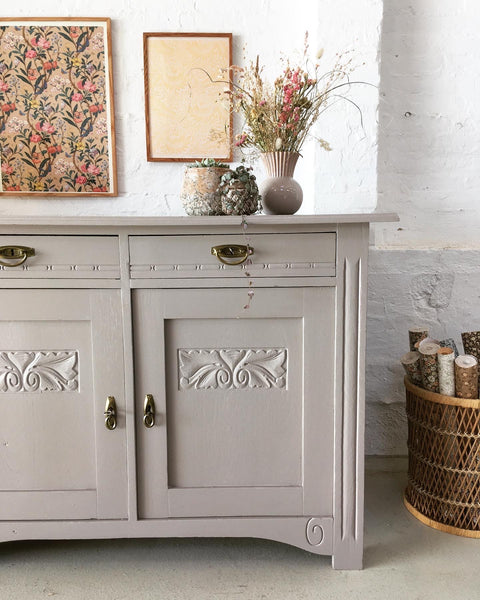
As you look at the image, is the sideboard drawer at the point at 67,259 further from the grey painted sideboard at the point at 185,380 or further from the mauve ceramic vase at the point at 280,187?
the mauve ceramic vase at the point at 280,187

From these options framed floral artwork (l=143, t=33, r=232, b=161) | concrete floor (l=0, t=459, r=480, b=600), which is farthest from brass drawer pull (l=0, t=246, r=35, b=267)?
concrete floor (l=0, t=459, r=480, b=600)

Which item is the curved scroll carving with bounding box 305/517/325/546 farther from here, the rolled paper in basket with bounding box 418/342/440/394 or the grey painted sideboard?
the rolled paper in basket with bounding box 418/342/440/394

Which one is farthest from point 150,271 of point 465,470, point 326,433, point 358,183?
point 465,470

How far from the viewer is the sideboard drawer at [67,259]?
1.54m

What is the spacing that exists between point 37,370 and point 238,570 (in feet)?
3.08

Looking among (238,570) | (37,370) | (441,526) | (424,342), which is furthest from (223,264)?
(441,526)

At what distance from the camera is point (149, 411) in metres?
1.61

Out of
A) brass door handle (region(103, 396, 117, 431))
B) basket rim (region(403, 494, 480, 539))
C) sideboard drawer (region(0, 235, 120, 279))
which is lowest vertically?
basket rim (region(403, 494, 480, 539))

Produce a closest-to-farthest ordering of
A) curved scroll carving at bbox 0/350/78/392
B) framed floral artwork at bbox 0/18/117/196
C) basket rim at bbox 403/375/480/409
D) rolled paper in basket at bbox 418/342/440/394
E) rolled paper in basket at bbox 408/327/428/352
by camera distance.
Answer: curved scroll carving at bbox 0/350/78/392
basket rim at bbox 403/375/480/409
rolled paper in basket at bbox 418/342/440/394
rolled paper in basket at bbox 408/327/428/352
framed floral artwork at bbox 0/18/117/196

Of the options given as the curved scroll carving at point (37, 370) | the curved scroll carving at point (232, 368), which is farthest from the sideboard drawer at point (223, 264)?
the curved scroll carving at point (37, 370)

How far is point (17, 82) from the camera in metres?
2.20

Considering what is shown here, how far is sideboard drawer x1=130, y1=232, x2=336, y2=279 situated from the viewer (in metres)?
1.55

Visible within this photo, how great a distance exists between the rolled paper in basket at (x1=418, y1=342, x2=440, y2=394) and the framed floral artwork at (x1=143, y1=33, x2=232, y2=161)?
1.17 metres

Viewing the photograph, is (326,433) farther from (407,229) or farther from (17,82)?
(17,82)
